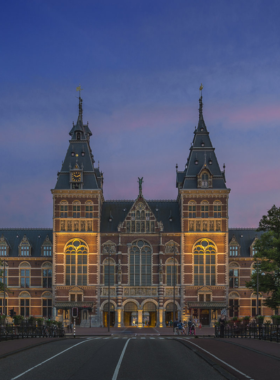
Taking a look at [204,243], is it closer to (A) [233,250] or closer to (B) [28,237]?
(A) [233,250]

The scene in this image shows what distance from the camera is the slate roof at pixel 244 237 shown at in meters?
89.9

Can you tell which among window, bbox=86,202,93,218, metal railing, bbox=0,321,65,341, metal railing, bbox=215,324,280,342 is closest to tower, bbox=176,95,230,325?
window, bbox=86,202,93,218

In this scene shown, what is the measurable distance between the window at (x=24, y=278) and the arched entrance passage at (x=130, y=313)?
1727 cm

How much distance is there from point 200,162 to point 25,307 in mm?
37411

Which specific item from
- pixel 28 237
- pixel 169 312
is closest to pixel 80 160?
pixel 28 237

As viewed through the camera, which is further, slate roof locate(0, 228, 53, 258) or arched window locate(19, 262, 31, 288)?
slate roof locate(0, 228, 53, 258)

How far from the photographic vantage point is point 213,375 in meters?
19.9

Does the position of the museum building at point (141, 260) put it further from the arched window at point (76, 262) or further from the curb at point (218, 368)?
the curb at point (218, 368)

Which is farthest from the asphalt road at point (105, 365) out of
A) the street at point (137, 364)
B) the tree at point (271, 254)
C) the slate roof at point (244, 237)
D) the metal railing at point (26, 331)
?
the slate roof at point (244, 237)

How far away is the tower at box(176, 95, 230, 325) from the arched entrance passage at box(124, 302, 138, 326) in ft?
25.8

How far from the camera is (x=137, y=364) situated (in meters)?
22.7

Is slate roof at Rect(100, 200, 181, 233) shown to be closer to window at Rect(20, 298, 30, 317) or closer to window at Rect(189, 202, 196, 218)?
window at Rect(189, 202, 196, 218)

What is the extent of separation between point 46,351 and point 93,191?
190ft

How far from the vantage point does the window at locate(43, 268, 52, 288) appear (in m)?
88.9
